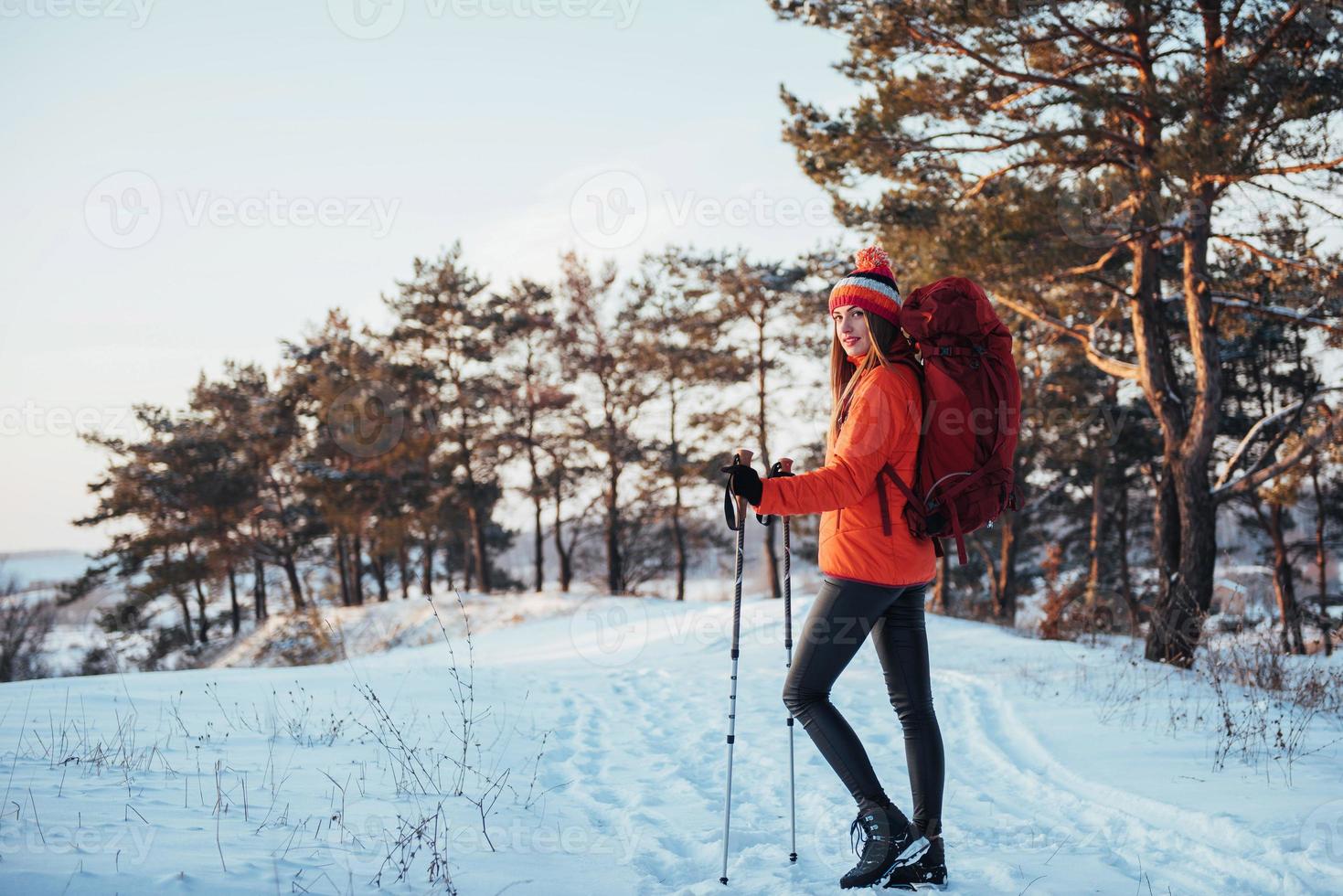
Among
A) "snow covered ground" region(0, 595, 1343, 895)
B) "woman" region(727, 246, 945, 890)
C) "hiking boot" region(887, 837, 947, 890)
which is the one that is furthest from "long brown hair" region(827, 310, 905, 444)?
"snow covered ground" region(0, 595, 1343, 895)

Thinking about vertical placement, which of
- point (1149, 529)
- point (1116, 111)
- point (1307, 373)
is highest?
point (1116, 111)

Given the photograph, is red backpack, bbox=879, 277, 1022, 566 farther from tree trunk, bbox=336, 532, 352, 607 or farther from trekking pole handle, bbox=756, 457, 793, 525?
tree trunk, bbox=336, 532, 352, 607

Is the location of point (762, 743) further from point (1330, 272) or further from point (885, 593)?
point (1330, 272)

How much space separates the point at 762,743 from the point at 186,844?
147 inches

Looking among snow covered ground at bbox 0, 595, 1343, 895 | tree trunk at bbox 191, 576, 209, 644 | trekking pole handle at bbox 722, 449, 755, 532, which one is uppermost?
trekking pole handle at bbox 722, 449, 755, 532

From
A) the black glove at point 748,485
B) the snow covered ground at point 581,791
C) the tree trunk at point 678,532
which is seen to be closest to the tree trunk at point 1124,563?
the tree trunk at point 678,532

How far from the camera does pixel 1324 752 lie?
15.9ft

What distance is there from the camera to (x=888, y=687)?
10.5 ft

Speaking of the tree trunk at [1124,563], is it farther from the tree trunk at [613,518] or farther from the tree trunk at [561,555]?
the tree trunk at [561,555]

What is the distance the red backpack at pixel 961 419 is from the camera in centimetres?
308

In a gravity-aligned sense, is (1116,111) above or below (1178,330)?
above

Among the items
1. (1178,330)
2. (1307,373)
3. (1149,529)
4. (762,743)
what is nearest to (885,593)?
(762,743)

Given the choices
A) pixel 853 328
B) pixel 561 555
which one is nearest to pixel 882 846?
pixel 853 328

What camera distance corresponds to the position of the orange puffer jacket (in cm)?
299
